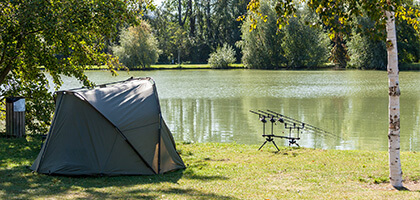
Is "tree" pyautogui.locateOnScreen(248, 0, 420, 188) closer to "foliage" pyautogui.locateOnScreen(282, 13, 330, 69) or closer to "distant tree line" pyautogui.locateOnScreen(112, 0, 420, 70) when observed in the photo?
"distant tree line" pyautogui.locateOnScreen(112, 0, 420, 70)

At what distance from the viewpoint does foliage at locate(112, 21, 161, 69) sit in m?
62.7

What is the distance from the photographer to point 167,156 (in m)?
9.48

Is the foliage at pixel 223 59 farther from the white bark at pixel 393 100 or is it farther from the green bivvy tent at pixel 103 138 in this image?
the white bark at pixel 393 100

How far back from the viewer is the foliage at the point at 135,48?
62656 mm

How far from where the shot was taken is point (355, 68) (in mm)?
57531

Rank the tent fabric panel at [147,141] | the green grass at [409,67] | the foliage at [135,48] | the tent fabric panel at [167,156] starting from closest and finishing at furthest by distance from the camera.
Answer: the tent fabric panel at [147,141] → the tent fabric panel at [167,156] → the green grass at [409,67] → the foliage at [135,48]

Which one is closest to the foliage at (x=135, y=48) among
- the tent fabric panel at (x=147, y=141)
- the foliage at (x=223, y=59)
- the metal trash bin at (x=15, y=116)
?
the foliage at (x=223, y=59)

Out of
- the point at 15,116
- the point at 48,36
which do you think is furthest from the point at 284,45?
the point at 48,36

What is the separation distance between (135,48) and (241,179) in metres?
56.1

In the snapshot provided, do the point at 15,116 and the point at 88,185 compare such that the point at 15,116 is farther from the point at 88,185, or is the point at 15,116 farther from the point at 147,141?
the point at 88,185

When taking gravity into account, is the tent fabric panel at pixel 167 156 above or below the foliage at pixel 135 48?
below

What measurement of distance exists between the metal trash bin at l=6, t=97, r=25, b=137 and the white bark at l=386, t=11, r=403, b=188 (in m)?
9.69

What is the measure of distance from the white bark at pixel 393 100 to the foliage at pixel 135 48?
56.3 m

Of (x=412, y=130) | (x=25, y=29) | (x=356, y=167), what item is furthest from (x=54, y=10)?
(x=412, y=130)
